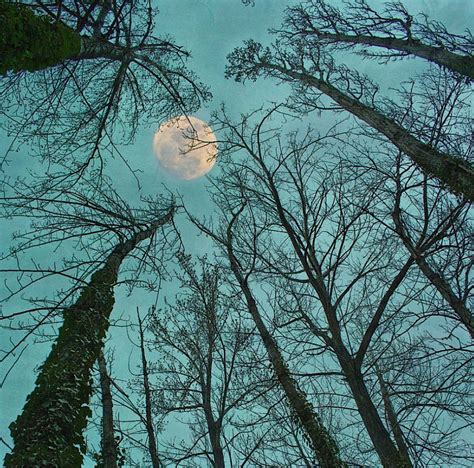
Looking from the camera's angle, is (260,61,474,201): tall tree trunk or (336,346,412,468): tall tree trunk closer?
(336,346,412,468): tall tree trunk

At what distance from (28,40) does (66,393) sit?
3880mm

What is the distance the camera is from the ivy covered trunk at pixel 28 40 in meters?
4.57

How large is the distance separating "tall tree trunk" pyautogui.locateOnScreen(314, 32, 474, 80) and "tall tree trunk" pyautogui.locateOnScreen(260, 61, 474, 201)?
4.79 feet

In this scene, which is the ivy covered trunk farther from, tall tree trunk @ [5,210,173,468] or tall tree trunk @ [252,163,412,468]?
tall tree trunk @ [252,163,412,468]

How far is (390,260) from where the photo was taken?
20.0 ft

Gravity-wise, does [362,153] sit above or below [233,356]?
above

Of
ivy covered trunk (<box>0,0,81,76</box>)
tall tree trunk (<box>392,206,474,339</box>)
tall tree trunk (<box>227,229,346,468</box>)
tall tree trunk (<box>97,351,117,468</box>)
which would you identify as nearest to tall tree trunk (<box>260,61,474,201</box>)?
tall tree trunk (<box>392,206,474,339</box>)

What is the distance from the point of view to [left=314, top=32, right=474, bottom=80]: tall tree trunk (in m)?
6.91

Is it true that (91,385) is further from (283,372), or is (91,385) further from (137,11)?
(137,11)

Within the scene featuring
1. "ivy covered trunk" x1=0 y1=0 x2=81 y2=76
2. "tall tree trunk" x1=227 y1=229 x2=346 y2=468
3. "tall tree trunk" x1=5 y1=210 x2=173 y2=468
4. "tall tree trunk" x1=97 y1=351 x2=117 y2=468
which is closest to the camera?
"tall tree trunk" x1=5 y1=210 x2=173 y2=468

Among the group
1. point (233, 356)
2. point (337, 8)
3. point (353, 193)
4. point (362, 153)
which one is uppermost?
point (337, 8)

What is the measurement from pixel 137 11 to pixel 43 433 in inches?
254

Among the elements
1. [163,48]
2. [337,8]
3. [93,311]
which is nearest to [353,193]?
[93,311]

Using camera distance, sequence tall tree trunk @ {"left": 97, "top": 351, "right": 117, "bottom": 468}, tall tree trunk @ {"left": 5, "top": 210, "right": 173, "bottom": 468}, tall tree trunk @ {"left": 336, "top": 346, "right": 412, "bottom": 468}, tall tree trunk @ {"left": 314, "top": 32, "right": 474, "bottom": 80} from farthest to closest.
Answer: tall tree trunk @ {"left": 314, "top": 32, "right": 474, "bottom": 80}
tall tree trunk @ {"left": 97, "top": 351, "right": 117, "bottom": 468}
tall tree trunk @ {"left": 336, "top": 346, "right": 412, "bottom": 468}
tall tree trunk @ {"left": 5, "top": 210, "right": 173, "bottom": 468}
